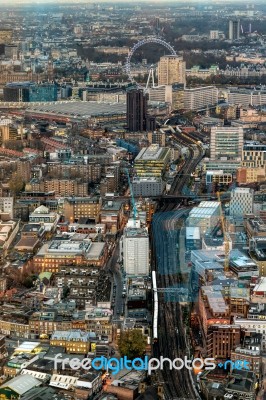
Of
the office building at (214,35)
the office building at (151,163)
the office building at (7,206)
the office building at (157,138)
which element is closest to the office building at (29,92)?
the office building at (157,138)

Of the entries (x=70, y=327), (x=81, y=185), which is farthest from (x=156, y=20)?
(x=70, y=327)

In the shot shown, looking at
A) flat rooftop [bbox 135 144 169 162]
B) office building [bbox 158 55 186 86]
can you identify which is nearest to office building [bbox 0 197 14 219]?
flat rooftop [bbox 135 144 169 162]

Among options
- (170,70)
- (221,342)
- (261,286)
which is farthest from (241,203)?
(170,70)

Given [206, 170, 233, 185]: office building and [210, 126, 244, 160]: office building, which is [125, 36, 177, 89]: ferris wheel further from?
[206, 170, 233, 185]: office building

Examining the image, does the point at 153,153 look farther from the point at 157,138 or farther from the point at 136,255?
the point at 136,255

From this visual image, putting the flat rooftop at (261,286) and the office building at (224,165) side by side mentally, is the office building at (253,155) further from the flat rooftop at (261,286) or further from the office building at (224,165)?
the flat rooftop at (261,286)

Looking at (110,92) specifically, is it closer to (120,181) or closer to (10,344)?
(120,181)
